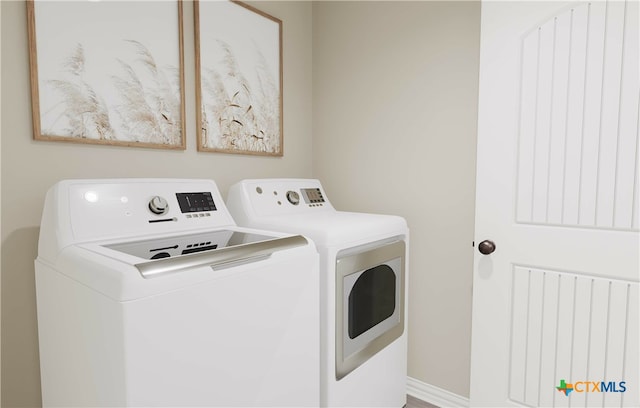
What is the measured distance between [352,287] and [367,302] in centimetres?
15

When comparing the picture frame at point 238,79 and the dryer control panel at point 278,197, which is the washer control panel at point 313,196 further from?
the picture frame at point 238,79

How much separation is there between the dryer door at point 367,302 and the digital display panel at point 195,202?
596 mm

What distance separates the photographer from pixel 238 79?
1980 mm

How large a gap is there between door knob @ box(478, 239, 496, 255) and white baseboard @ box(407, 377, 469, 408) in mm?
822

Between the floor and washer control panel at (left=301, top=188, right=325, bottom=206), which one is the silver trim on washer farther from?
the floor

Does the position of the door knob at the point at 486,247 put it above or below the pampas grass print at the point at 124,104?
below

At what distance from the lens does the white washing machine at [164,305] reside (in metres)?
0.87

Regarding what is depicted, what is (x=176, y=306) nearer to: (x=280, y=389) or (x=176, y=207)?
(x=280, y=389)

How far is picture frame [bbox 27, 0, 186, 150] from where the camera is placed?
1342mm

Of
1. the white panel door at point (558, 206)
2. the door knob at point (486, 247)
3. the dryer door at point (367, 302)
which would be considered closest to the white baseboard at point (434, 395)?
the white panel door at point (558, 206)

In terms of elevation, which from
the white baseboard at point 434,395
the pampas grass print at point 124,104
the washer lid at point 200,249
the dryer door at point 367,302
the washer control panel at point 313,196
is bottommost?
the white baseboard at point 434,395

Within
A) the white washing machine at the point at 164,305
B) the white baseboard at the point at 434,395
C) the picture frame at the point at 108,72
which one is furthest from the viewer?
the white baseboard at the point at 434,395

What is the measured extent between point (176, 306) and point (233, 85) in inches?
53.7

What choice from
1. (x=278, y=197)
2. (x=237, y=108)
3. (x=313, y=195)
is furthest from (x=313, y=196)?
(x=237, y=108)
